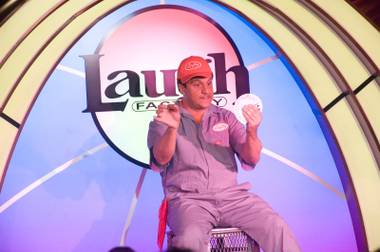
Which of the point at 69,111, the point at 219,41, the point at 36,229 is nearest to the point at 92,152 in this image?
the point at 69,111

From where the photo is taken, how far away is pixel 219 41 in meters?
5.26

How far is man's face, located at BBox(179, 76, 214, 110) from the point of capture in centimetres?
482

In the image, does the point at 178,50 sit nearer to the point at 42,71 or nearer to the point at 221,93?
the point at 221,93

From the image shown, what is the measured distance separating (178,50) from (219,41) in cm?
38

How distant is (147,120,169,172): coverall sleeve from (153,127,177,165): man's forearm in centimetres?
5

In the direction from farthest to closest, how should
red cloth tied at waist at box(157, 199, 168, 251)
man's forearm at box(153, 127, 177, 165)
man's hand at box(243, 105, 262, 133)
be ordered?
man's hand at box(243, 105, 262, 133) → man's forearm at box(153, 127, 177, 165) → red cloth tied at waist at box(157, 199, 168, 251)

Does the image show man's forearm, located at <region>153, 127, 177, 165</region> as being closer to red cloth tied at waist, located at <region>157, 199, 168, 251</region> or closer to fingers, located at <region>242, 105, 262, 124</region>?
red cloth tied at waist, located at <region>157, 199, 168, 251</region>

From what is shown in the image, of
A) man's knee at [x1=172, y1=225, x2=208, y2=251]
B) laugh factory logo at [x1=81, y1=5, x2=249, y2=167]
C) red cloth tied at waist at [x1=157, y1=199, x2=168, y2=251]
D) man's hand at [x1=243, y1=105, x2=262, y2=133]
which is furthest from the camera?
laugh factory logo at [x1=81, y1=5, x2=249, y2=167]

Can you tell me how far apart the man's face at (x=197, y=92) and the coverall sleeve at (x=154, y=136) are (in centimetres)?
36

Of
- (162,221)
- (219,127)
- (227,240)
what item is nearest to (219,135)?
(219,127)

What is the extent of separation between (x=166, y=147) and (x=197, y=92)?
0.58 metres

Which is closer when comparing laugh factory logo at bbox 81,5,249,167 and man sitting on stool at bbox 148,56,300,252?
man sitting on stool at bbox 148,56,300,252

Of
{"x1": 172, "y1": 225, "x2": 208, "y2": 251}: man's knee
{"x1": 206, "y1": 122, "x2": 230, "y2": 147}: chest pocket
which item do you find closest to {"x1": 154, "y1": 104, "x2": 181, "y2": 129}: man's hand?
{"x1": 206, "y1": 122, "x2": 230, "y2": 147}: chest pocket

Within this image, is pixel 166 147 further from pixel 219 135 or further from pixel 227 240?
pixel 227 240
